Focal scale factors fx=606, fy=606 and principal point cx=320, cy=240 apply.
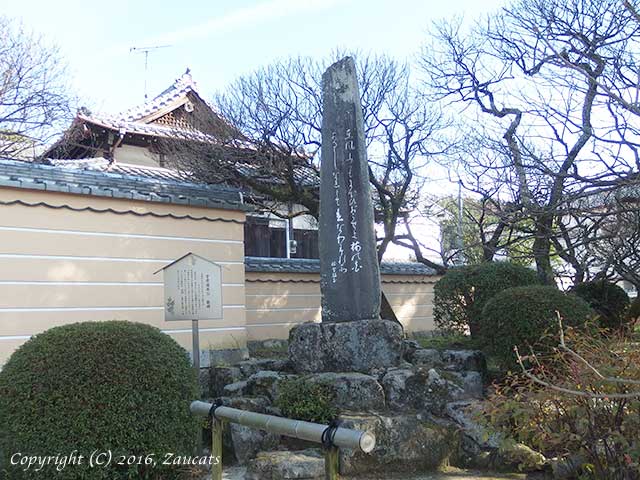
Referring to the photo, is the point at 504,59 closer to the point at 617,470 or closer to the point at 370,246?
the point at 370,246

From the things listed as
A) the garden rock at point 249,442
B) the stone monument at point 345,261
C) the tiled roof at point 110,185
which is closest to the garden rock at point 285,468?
the garden rock at point 249,442

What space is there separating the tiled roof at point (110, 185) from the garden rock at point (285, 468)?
4399mm

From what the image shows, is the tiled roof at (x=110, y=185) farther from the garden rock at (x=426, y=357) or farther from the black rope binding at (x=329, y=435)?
the black rope binding at (x=329, y=435)

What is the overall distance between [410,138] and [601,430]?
9.44m

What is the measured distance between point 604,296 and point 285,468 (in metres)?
8.10

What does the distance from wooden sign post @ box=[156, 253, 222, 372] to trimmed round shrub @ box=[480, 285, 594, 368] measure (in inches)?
137

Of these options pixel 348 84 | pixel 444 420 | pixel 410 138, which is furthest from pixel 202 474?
pixel 410 138

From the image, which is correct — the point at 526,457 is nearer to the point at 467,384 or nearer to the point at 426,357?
the point at 467,384

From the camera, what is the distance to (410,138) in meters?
12.9

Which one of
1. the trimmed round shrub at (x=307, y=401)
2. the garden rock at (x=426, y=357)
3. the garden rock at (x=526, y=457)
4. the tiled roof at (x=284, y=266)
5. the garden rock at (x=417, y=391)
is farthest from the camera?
the tiled roof at (x=284, y=266)

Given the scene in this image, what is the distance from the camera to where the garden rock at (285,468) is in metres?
4.88

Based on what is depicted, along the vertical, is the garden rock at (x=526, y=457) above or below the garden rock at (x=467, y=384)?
below

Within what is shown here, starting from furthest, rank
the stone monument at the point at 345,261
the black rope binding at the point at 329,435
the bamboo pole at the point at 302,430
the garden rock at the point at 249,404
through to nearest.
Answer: the stone monument at the point at 345,261
the garden rock at the point at 249,404
the black rope binding at the point at 329,435
the bamboo pole at the point at 302,430

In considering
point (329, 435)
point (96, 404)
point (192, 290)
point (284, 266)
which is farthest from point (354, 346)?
point (284, 266)
